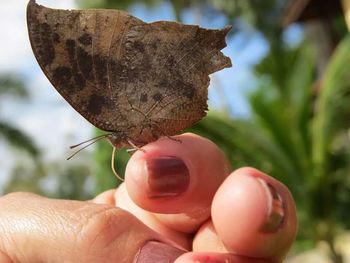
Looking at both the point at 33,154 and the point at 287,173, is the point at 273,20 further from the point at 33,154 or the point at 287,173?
the point at 287,173

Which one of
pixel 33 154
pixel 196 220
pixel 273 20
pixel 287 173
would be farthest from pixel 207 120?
pixel 273 20

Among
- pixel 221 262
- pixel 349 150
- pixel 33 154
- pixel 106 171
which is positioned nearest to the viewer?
pixel 221 262

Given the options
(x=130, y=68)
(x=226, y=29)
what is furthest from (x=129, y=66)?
(x=226, y=29)

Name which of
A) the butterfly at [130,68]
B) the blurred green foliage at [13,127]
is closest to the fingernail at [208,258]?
the butterfly at [130,68]

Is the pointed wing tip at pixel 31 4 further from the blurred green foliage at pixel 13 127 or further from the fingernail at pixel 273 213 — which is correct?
the blurred green foliage at pixel 13 127

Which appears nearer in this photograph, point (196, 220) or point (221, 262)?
point (221, 262)

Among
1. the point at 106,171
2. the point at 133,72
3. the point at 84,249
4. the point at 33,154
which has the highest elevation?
the point at 133,72

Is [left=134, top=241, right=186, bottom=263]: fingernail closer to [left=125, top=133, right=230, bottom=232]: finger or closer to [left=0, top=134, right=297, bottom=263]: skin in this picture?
[left=0, top=134, right=297, bottom=263]: skin

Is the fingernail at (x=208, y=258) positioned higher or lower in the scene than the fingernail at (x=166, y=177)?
lower
